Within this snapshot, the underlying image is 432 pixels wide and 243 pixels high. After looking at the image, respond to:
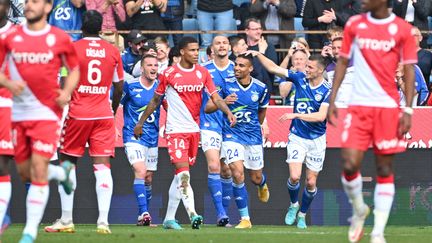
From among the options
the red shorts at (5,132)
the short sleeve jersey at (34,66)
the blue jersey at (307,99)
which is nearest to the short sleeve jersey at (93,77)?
the red shorts at (5,132)

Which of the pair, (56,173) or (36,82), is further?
(56,173)

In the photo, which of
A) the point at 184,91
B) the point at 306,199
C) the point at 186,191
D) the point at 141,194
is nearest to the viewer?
the point at 186,191

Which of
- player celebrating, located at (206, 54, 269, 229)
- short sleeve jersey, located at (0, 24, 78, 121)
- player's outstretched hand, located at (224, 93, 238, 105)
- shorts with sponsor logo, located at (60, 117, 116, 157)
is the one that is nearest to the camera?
short sleeve jersey, located at (0, 24, 78, 121)

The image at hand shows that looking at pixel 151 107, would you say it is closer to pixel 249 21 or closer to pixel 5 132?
pixel 5 132

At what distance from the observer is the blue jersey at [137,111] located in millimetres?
20375

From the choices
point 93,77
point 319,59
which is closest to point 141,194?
point 319,59

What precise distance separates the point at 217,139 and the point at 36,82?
636 cm

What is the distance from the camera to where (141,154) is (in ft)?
66.6

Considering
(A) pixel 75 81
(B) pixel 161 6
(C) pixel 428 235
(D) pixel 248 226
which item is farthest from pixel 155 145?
(A) pixel 75 81

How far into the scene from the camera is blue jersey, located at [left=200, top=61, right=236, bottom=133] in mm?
19578

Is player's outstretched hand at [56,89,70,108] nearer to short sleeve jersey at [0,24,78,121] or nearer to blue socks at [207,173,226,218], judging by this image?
short sleeve jersey at [0,24,78,121]

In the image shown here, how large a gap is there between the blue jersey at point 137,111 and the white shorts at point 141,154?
69mm

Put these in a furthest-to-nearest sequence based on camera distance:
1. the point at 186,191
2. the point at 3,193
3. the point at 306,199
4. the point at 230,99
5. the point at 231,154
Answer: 1. the point at 306,199
2. the point at 231,154
3. the point at 230,99
4. the point at 186,191
5. the point at 3,193

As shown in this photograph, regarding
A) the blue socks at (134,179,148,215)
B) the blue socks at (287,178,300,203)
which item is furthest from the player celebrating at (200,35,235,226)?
the blue socks at (134,179,148,215)
